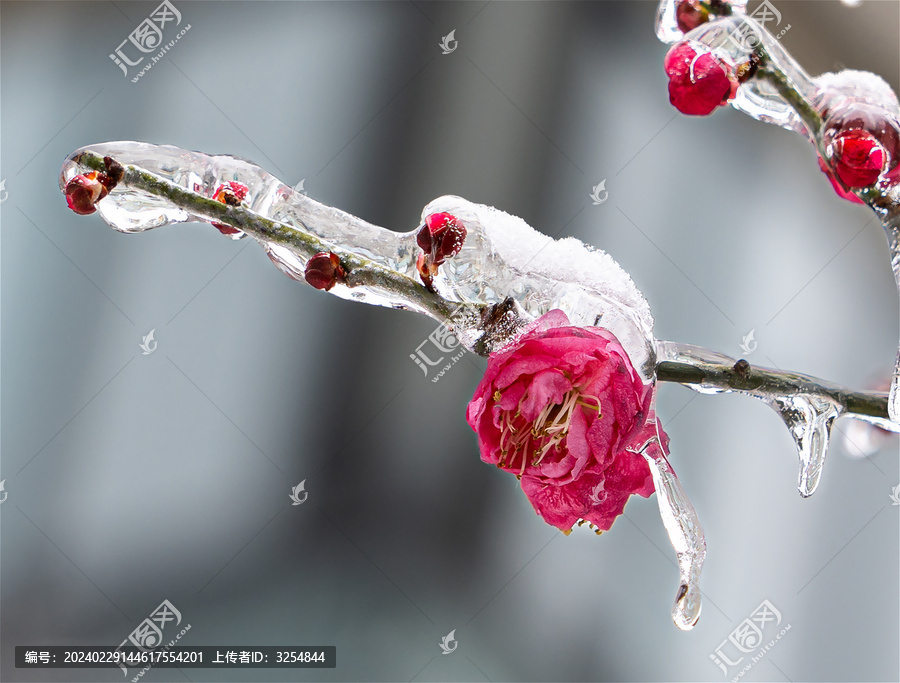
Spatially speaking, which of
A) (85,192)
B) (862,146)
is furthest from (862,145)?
(85,192)

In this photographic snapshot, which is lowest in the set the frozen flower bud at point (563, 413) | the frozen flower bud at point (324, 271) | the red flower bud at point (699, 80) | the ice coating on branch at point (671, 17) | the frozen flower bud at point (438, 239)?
the frozen flower bud at point (563, 413)

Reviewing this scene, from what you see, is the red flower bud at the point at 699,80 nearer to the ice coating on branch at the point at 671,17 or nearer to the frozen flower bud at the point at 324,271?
the ice coating on branch at the point at 671,17

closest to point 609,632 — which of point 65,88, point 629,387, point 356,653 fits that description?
point 356,653

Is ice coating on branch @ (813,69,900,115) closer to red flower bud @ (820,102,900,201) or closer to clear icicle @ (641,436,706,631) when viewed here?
red flower bud @ (820,102,900,201)

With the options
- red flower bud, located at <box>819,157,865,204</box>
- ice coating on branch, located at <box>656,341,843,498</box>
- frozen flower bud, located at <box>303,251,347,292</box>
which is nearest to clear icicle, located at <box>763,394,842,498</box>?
ice coating on branch, located at <box>656,341,843,498</box>

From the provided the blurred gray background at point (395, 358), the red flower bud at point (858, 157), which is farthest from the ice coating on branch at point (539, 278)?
the blurred gray background at point (395, 358)

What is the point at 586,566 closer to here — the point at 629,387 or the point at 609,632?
the point at 609,632

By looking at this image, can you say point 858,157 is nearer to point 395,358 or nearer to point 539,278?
point 539,278
